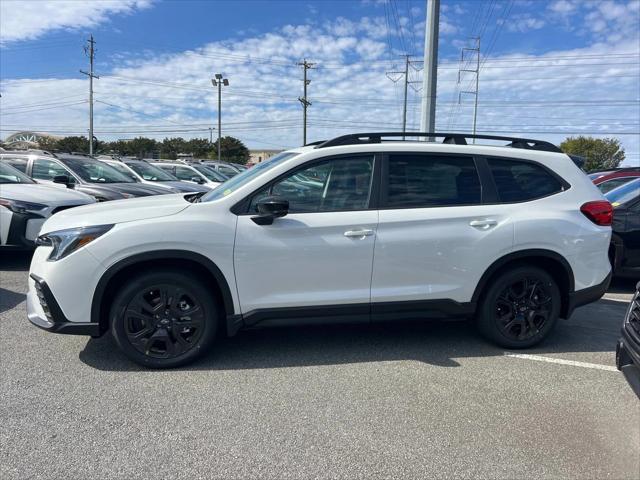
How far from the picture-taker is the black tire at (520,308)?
→ 4199 millimetres

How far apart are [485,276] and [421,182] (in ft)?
3.21

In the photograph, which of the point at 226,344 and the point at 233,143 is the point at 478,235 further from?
the point at 233,143

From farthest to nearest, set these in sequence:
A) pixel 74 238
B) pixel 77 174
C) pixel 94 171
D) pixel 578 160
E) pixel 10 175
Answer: pixel 94 171 < pixel 77 174 < pixel 10 175 < pixel 578 160 < pixel 74 238

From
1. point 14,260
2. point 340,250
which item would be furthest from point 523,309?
point 14,260

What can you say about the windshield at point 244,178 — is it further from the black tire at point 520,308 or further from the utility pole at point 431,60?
the utility pole at point 431,60

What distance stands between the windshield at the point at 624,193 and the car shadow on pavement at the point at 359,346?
7.68 ft

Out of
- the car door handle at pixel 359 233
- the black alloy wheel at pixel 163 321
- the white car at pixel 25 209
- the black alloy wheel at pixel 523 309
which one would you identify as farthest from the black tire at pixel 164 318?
the white car at pixel 25 209

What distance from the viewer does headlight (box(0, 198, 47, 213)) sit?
6.76m

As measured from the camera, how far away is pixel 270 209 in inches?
142

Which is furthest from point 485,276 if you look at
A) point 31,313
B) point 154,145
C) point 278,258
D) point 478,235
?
point 154,145

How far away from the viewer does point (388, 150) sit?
408 cm

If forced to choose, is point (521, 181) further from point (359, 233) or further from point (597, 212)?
point (359, 233)

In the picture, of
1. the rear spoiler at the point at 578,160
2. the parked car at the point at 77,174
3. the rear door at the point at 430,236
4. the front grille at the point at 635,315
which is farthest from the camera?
the parked car at the point at 77,174

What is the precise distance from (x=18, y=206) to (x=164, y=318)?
14.7ft
